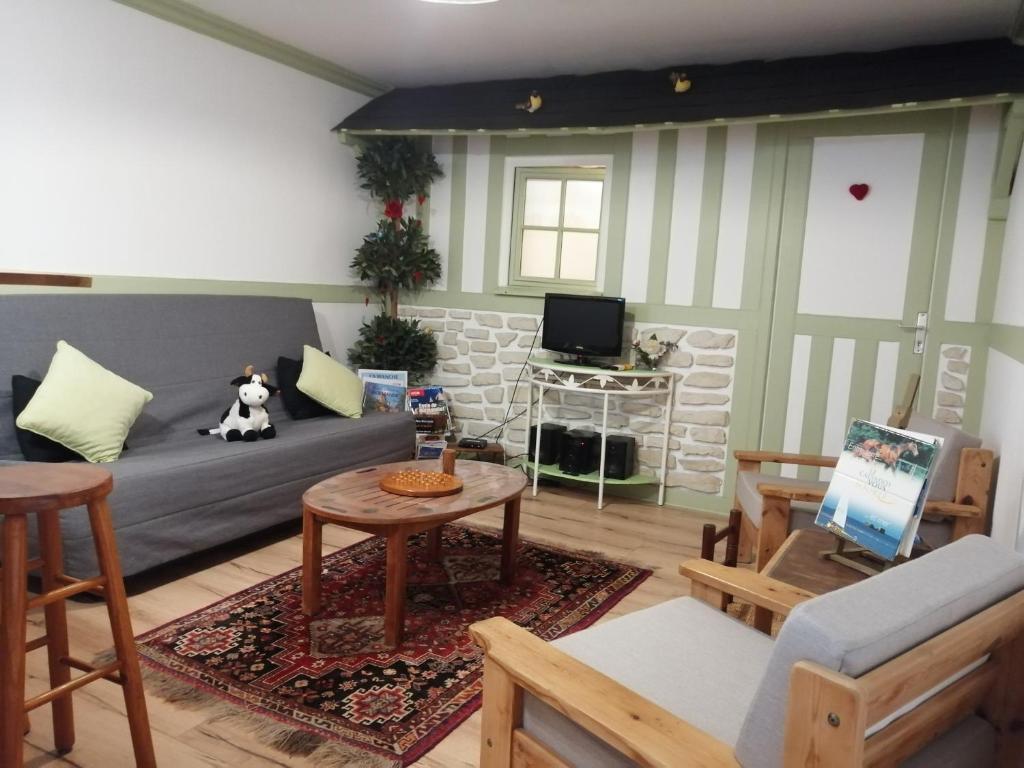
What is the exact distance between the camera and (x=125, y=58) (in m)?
3.58

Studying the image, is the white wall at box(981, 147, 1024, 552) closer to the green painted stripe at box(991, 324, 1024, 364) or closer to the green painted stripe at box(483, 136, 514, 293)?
the green painted stripe at box(991, 324, 1024, 364)

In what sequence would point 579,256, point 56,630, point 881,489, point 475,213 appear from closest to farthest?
point 56,630
point 881,489
point 579,256
point 475,213

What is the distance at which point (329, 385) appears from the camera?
13.6 feet

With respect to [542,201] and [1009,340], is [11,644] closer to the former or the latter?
[1009,340]

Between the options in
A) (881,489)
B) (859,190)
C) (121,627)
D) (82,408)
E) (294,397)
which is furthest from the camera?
(294,397)

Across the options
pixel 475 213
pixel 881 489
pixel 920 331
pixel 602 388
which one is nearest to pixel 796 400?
pixel 920 331

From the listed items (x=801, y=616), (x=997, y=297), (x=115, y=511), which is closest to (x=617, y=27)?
(x=997, y=297)

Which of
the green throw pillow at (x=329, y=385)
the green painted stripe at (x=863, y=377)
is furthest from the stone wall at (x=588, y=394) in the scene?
the green throw pillow at (x=329, y=385)

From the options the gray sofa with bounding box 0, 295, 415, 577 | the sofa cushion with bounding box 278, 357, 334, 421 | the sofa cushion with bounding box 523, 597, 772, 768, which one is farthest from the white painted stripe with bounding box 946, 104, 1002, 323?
the sofa cushion with bounding box 278, 357, 334, 421

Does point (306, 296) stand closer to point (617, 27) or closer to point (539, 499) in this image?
point (539, 499)

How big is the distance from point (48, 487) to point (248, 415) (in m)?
1.93

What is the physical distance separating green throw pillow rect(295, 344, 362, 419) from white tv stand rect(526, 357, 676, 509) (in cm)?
107

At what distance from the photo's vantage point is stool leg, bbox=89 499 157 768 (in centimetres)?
172

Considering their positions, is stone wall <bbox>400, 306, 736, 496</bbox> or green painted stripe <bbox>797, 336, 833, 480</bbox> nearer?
green painted stripe <bbox>797, 336, 833, 480</bbox>
